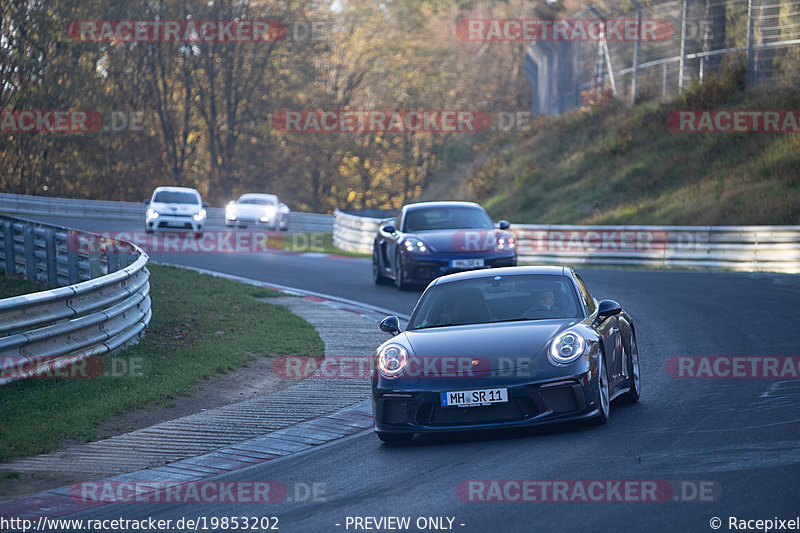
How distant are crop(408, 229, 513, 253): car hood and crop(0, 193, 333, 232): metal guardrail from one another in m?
31.2

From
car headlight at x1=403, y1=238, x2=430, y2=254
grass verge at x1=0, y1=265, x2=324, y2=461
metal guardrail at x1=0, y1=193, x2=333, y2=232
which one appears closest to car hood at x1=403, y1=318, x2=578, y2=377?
grass verge at x1=0, y1=265, x2=324, y2=461

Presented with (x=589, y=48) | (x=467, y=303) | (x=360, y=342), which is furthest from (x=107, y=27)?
(x=467, y=303)

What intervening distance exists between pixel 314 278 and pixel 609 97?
21590 millimetres

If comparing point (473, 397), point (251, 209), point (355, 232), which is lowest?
point (355, 232)

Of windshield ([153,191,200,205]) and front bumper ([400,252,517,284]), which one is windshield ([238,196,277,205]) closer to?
windshield ([153,191,200,205])

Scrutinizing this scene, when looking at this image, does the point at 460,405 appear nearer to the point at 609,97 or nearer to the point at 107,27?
the point at 609,97

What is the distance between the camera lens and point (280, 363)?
12328 mm

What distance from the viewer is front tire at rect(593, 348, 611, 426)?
7.95 m

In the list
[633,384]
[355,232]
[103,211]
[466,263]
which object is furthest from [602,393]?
[103,211]

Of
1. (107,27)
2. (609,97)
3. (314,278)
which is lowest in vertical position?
(314,278)

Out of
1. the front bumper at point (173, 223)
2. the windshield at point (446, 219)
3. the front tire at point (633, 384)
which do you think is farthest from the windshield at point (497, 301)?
the front bumper at point (173, 223)

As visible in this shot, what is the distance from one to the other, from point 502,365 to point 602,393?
32.6 inches

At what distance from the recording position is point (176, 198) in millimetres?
36469

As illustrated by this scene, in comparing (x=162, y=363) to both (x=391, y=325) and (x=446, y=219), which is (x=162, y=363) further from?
(x=446, y=219)
